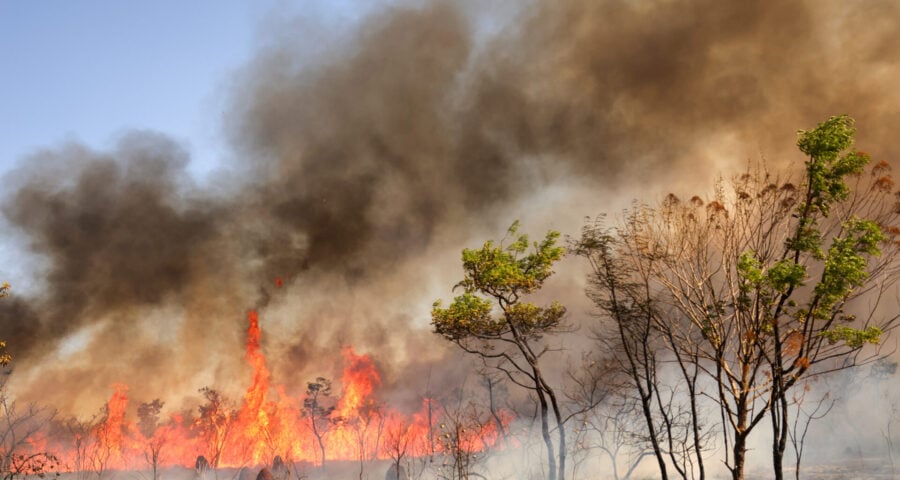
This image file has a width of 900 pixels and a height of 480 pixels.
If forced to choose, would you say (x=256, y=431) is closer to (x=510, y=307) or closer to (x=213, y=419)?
(x=213, y=419)

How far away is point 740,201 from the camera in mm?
20016

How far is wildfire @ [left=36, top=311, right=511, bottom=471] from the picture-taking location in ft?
275

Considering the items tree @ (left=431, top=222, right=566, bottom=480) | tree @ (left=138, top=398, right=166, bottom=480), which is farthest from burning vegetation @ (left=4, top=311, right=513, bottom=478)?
tree @ (left=431, top=222, right=566, bottom=480)

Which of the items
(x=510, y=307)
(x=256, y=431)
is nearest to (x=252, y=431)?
(x=256, y=431)

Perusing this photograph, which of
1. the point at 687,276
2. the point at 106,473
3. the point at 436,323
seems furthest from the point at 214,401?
the point at 687,276

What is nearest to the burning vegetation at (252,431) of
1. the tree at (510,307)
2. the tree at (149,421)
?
the tree at (149,421)

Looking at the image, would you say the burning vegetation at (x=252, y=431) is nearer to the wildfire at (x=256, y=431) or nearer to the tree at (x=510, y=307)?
the wildfire at (x=256, y=431)

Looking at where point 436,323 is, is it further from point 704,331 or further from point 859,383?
point 859,383

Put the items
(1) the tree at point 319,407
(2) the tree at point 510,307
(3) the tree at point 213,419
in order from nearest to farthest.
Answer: (2) the tree at point 510,307 → (1) the tree at point 319,407 → (3) the tree at point 213,419

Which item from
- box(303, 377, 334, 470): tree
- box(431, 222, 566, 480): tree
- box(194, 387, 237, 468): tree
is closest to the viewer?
box(431, 222, 566, 480): tree

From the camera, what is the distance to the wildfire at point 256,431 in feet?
275

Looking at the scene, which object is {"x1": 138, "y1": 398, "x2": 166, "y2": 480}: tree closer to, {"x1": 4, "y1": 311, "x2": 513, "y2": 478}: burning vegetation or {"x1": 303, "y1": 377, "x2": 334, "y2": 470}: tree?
{"x1": 4, "y1": 311, "x2": 513, "y2": 478}: burning vegetation

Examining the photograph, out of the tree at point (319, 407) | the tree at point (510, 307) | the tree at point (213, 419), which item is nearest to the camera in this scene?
the tree at point (510, 307)

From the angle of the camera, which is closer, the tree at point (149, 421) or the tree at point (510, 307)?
the tree at point (510, 307)
